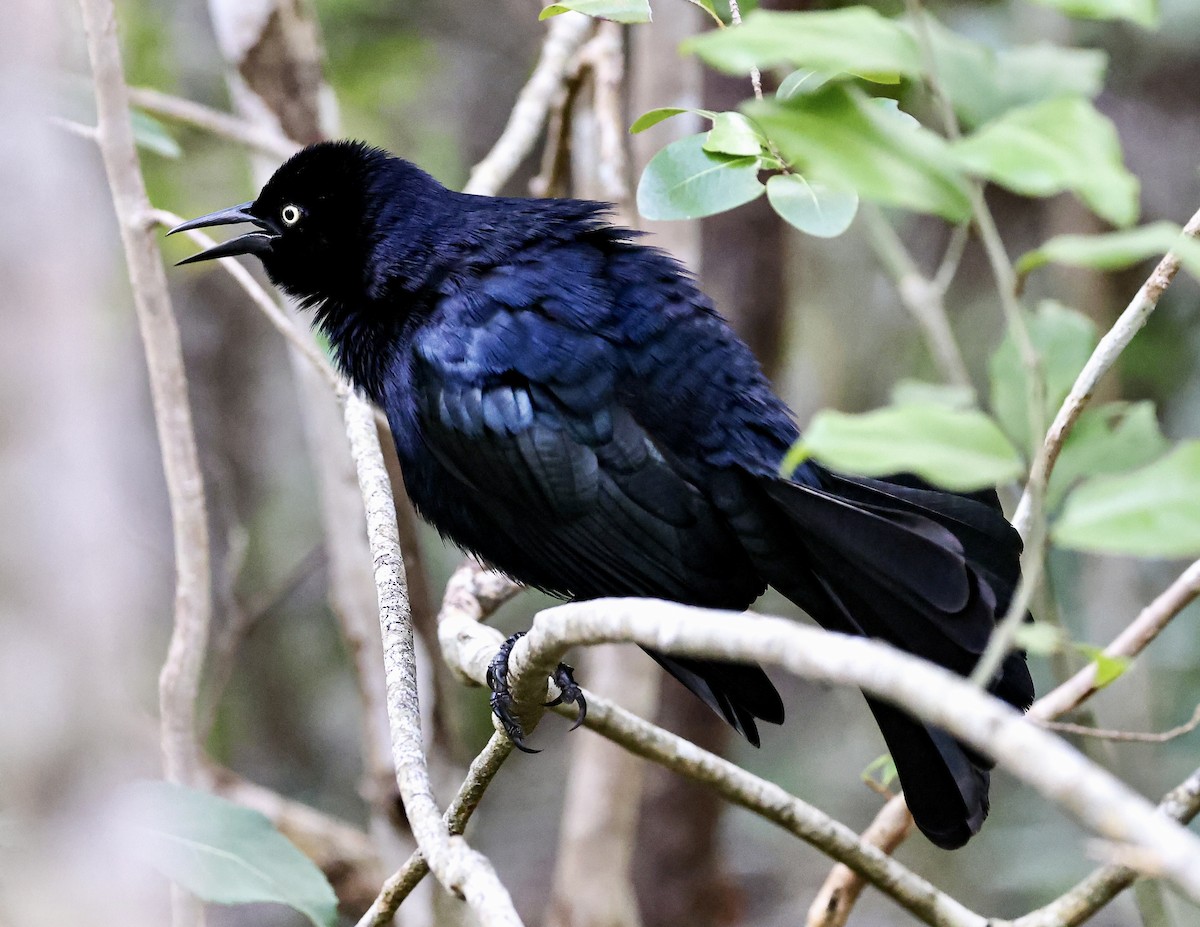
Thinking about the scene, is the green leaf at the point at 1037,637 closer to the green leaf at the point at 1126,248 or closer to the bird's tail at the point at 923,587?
the green leaf at the point at 1126,248

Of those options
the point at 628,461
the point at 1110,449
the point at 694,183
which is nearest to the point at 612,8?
the point at 694,183

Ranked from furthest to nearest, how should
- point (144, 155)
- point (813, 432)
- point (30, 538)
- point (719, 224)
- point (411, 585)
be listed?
point (144, 155), point (719, 224), point (411, 585), point (30, 538), point (813, 432)

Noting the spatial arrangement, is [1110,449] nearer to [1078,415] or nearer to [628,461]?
[1078,415]

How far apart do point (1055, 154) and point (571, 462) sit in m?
1.87

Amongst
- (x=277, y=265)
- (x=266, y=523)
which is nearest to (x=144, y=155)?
(x=266, y=523)

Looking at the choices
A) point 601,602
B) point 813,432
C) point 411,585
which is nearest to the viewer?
point 813,432

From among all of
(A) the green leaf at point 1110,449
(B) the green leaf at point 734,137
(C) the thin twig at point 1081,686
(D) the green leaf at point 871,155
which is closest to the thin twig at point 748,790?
(C) the thin twig at point 1081,686

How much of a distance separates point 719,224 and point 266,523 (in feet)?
12.3

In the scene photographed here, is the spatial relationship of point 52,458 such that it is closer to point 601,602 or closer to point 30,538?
point 30,538

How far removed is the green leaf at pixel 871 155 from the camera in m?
0.94

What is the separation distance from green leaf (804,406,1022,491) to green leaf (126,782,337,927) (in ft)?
5.35

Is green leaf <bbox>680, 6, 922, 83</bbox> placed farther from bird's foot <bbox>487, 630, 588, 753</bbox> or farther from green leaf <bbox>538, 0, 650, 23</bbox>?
bird's foot <bbox>487, 630, 588, 753</bbox>

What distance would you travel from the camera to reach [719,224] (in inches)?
213

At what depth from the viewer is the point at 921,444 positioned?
937 millimetres
